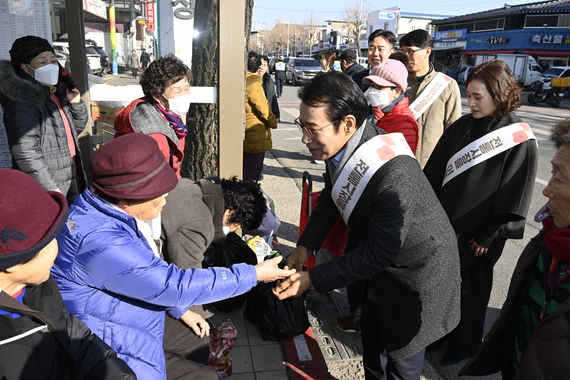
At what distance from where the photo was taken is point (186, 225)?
236 centimetres

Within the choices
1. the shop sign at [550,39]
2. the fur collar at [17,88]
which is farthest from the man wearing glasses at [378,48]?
the shop sign at [550,39]

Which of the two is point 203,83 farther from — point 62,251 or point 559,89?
point 559,89

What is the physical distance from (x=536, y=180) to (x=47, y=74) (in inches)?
297

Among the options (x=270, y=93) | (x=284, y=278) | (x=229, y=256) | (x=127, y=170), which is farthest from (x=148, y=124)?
(x=270, y=93)

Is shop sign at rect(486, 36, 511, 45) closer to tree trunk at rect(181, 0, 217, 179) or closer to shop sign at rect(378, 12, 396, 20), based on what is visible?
shop sign at rect(378, 12, 396, 20)

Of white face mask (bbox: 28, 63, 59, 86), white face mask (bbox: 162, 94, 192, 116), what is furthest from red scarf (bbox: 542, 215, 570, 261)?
white face mask (bbox: 28, 63, 59, 86)

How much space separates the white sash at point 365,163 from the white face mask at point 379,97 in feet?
4.30

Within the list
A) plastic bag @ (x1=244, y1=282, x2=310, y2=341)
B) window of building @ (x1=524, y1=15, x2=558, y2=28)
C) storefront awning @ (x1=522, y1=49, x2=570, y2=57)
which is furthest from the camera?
window of building @ (x1=524, y1=15, x2=558, y2=28)

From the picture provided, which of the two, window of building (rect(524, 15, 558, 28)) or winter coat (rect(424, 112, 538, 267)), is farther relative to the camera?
window of building (rect(524, 15, 558, 28))

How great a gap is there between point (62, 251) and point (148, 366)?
61 cm

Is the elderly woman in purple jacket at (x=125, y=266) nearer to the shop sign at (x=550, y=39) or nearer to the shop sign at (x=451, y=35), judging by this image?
the shop sign at (x=550, y=39)

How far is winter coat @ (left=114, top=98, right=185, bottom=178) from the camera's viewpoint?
118 inches

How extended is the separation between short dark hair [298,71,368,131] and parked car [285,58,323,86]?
24649mm

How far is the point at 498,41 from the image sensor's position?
3903 centimetres
